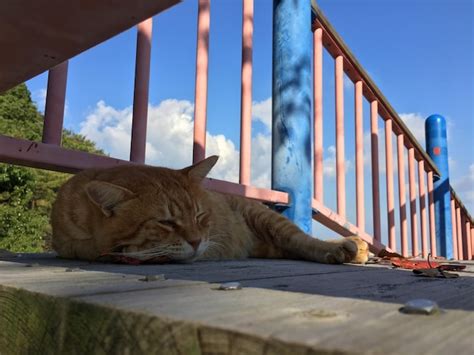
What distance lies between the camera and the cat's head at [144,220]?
1577 millimetres

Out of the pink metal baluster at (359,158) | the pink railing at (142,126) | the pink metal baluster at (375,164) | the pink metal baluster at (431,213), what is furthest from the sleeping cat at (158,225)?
the pink metal baluster at (431,213)

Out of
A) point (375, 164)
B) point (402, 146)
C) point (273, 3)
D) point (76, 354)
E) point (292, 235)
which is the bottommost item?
point (76, 354)

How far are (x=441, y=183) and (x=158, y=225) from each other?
5.45 meters

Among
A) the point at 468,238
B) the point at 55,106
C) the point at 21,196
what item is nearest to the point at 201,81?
the point at 55,106

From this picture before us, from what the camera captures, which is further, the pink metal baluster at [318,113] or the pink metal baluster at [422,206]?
the pink metal baluster at [422,206]

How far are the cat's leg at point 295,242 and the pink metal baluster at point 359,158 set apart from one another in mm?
1517

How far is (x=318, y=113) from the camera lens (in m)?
3.47

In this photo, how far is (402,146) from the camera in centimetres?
483

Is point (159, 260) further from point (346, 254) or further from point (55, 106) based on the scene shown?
point (55, 106)

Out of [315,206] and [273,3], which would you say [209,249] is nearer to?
[315,206]

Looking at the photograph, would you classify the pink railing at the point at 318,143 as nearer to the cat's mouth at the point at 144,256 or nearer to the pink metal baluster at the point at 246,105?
the pink metal baluster at the point at 246,105

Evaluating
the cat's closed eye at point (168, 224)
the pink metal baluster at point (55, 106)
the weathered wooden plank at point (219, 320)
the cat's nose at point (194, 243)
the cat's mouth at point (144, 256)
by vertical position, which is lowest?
the weathered wooden plank at point (219, 320)

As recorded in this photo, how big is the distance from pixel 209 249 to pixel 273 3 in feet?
6.95

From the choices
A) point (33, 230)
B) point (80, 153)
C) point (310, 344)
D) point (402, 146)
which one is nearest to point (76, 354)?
point (310, 344)
